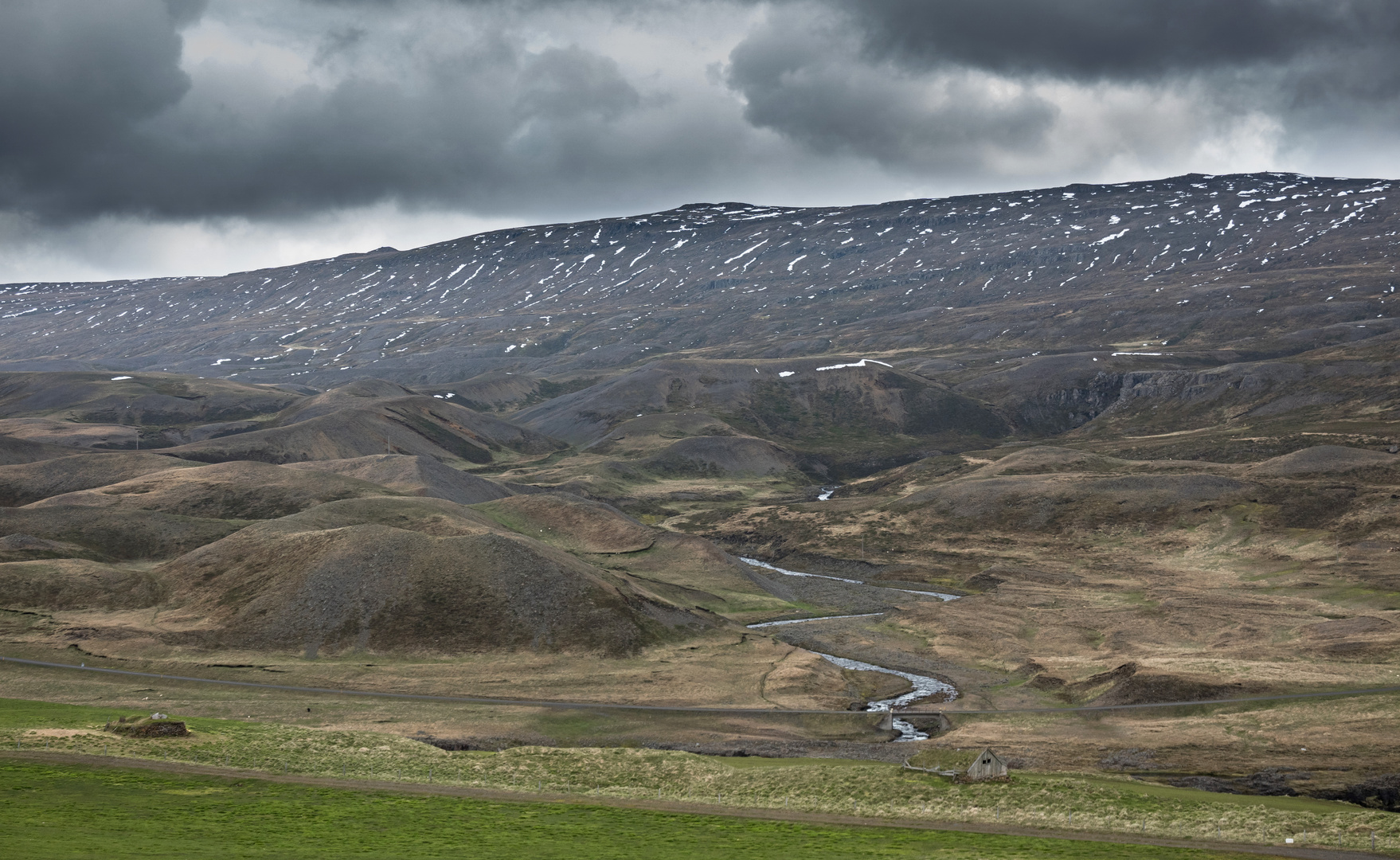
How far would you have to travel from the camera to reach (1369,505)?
136m

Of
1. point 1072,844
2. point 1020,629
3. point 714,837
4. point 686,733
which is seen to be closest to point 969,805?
point 1072,844

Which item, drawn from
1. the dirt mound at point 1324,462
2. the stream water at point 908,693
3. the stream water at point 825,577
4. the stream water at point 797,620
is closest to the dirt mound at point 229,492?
the stream water at point 797,620

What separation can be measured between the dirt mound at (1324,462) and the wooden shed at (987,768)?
120714 mm

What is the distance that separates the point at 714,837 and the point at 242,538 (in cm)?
7730

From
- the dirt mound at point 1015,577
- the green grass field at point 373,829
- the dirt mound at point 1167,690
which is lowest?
the dirt mound at point 1015,577

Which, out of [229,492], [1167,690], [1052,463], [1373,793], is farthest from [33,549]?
[1052,463]

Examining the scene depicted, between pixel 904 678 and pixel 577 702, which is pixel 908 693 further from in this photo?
pixel 577 702

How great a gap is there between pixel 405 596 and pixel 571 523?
50.2 metres

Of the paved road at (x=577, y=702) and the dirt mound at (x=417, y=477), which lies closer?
the paved road at (x=577, y=702)

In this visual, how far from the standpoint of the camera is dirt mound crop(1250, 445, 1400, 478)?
504 ft

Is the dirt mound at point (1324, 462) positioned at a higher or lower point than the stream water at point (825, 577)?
higher

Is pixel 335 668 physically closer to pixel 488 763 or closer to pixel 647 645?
pixel 647 645

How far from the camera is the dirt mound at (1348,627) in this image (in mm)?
89250

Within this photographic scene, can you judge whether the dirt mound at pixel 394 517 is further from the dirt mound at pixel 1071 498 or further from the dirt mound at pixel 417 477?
the dirt mound at pixel 1071 498
